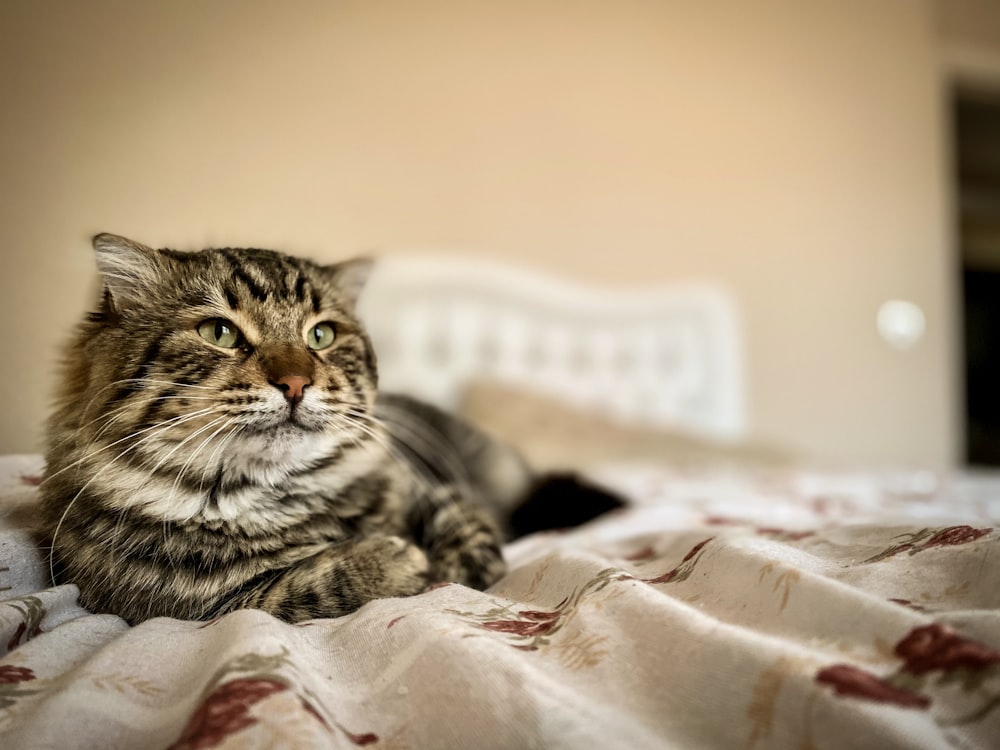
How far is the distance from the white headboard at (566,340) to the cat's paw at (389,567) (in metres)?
1.14

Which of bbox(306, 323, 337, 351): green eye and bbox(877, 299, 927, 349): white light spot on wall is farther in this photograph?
bbox(877, 299, 927, 349): white light spot on wall

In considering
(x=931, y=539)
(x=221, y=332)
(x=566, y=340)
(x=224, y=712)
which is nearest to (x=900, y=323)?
(x=566, y=340)

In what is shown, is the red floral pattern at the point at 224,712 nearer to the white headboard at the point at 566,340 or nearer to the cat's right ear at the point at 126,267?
the cat's right ear at the point at 126,267

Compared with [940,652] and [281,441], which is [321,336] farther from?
[940,652]

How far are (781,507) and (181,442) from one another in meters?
0.94

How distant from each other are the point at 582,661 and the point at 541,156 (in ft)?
6.26

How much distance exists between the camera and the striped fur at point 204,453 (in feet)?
2.03

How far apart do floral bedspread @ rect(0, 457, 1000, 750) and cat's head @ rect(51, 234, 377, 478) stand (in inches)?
6.2

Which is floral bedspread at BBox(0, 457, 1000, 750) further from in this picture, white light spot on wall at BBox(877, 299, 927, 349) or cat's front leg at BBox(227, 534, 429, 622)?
white light spot on wall at BBox(877, 299, 927, 349)

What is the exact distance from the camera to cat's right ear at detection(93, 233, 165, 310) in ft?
2.04

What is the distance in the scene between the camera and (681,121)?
2.28m

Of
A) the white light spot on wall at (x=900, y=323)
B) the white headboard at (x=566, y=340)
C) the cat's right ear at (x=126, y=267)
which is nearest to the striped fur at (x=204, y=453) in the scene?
the cat's right ear at (x=126, y=267)

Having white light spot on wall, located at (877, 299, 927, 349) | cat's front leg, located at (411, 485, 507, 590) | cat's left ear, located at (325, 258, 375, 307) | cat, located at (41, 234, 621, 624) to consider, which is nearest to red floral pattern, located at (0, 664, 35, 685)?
cat, located at (41, 234, 621, 624)

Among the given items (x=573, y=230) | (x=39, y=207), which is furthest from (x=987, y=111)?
(x=39, y=207)
